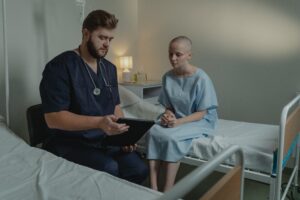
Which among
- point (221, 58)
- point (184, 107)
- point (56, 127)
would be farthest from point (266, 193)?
point (56, 127)

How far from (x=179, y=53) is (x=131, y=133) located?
2.19 feet

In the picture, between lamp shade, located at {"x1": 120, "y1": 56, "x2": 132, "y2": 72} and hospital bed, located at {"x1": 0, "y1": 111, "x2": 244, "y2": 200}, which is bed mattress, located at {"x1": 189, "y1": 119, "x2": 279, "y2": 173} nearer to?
hospital bed, located at {"x1": 0, "y1": 111, "x2": 244, "y2": 200}

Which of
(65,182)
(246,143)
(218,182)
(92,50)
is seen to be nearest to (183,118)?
(246,143)

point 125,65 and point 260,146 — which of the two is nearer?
point 260,146

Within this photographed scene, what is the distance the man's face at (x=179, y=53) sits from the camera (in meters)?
1.93

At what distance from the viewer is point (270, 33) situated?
2.59 m

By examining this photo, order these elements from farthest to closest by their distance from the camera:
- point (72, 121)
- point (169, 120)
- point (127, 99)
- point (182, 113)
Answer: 1. point (127, 99)
2. point (182, 113)
3. point (169, 120)
4. point (72, 121)

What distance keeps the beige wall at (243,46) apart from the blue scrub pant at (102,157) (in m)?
1.47

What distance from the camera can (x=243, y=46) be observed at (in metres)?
2.76

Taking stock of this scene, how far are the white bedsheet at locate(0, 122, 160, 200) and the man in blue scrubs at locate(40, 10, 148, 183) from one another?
0.18 m

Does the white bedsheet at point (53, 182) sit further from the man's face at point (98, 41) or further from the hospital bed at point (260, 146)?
the hospital bed at point (260, 146)

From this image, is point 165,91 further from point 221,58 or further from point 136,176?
point 221,58

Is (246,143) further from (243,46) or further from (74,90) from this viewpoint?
(243,46)

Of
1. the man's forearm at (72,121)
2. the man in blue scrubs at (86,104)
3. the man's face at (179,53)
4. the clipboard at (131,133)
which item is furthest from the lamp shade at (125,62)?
the man's forearm at (72,121)
